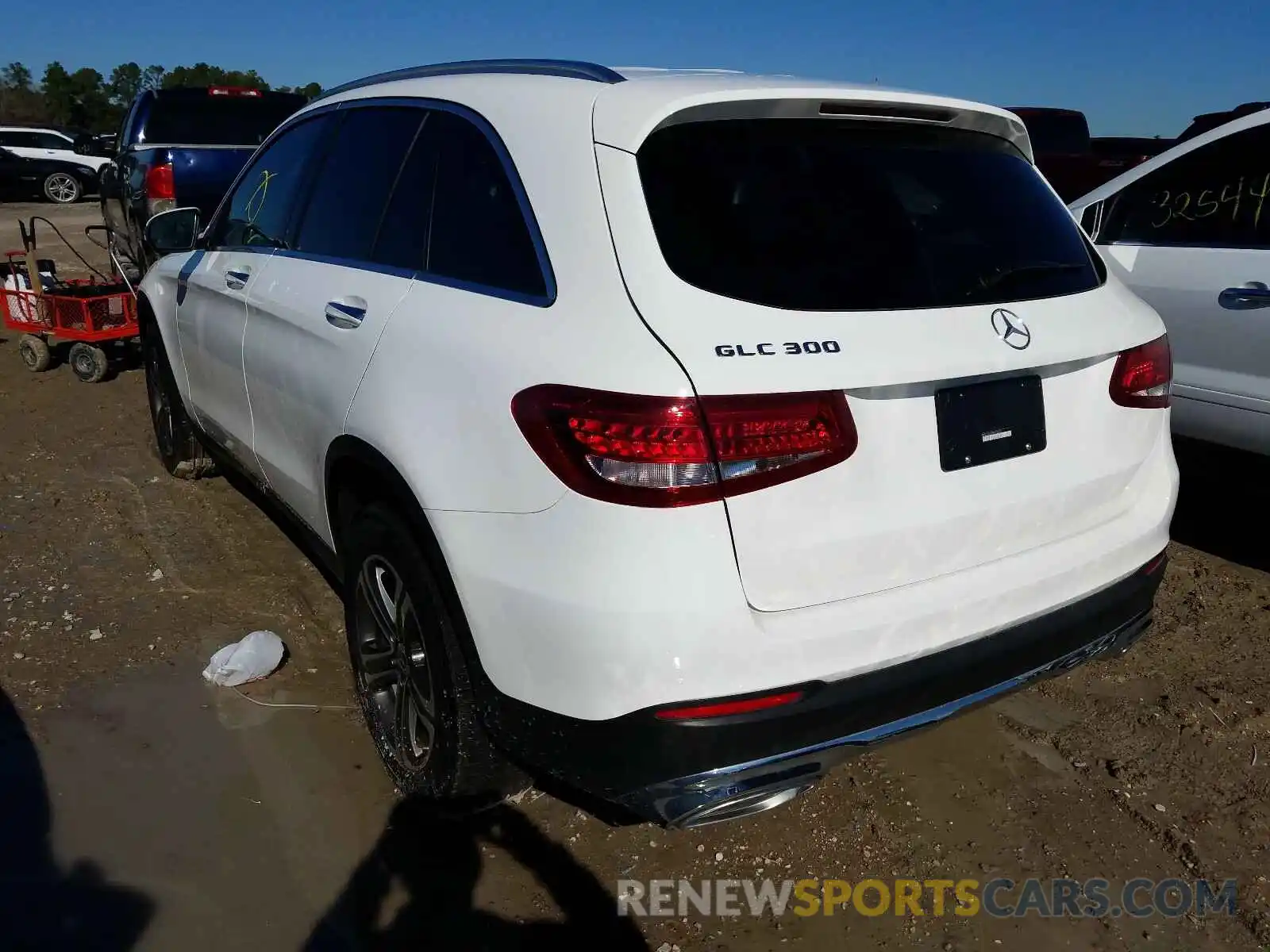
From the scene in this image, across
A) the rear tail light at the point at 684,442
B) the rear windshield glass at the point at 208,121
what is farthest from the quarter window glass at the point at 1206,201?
the rear windshield glass at the point at 208,121

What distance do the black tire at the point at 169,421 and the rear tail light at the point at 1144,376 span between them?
3.89 metres

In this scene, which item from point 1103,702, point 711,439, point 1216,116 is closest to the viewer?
point 711,439

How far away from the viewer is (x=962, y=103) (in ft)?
8.12

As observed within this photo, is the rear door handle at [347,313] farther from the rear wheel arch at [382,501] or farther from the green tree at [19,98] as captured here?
the green tree at [19,98]

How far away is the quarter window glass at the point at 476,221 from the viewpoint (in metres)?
2.20

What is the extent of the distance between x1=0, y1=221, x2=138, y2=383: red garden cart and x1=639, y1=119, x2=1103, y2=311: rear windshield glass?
6266mm

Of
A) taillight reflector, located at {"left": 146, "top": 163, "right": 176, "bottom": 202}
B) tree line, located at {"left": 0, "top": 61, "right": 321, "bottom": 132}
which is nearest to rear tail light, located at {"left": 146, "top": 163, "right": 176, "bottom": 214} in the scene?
taillight reflector, located at {"left": 146, "top": 163, "right": 176, "bottom": 202}

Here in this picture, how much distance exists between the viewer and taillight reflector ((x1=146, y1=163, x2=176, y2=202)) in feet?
26.2

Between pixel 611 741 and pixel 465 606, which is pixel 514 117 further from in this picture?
pixel 611 741

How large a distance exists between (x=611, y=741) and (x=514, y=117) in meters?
1.39

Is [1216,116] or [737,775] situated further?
[1216,116]

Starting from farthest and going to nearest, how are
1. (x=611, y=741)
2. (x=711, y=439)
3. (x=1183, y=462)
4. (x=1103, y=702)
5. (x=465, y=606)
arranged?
(x=1183, y=462)
(x=1103, y=702)
(x=465, y=606)
(x=611, y=741)
(x=711, y=439)

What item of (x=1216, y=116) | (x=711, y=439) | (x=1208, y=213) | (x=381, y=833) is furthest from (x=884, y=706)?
(x=1216, y=116)
